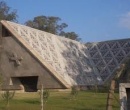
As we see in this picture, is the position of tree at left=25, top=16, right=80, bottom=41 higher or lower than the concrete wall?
higher

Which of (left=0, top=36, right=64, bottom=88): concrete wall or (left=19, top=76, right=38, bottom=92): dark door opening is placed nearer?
(left=0, top=36, right=64, bottom=88): concrete wall

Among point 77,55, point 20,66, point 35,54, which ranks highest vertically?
point 77,55

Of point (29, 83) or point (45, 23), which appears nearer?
point (29, 83)

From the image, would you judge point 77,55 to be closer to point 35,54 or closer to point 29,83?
point 29,83

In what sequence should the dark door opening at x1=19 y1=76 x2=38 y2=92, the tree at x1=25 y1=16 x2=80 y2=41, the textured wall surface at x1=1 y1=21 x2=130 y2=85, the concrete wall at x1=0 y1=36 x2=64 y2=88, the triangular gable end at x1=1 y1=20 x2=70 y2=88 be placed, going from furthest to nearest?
1. the tree at x1=25 y1=16 x2=80 y2=41
2. the dark door opening at x1=19 y1=76 x2=38 y2=92
3. the textured wall surface at x1=1 y1=21 x2=130 y2=85
4. the concrete wall at x1=0 y1=36 x2=64 y2=88
5. the triangular gable end at x1=1 y1=20 x2=70 y2=88

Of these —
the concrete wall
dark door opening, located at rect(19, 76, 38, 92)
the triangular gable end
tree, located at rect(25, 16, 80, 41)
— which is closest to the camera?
the triangular gable end

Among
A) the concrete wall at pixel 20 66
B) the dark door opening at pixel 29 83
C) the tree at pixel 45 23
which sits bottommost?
the dark door opening at pixel 29 83

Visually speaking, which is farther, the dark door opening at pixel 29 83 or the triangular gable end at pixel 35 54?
the dark door opening at pixel 29 83

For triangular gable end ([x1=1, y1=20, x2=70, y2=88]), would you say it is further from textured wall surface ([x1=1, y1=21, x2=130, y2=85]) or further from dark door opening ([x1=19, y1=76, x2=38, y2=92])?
dark door opening ([x1=19, y1=76, x2=38, y2=92])

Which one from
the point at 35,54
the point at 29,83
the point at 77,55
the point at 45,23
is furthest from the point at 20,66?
the point at 45,23

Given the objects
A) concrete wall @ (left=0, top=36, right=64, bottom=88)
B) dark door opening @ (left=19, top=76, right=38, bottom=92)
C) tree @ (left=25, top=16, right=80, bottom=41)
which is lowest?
dark door opening @ (left=19, top=76, right=38, bottom=92)

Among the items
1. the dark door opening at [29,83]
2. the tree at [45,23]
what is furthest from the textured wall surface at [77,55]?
the tree at [45,23]

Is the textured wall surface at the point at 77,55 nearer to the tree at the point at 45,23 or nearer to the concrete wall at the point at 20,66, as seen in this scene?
the concrete wall at the point at 20,66

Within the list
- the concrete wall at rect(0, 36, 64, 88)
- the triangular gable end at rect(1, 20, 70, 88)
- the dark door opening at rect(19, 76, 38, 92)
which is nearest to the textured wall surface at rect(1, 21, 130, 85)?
the triangular gable end at rect(1, 20, 70, 88)
